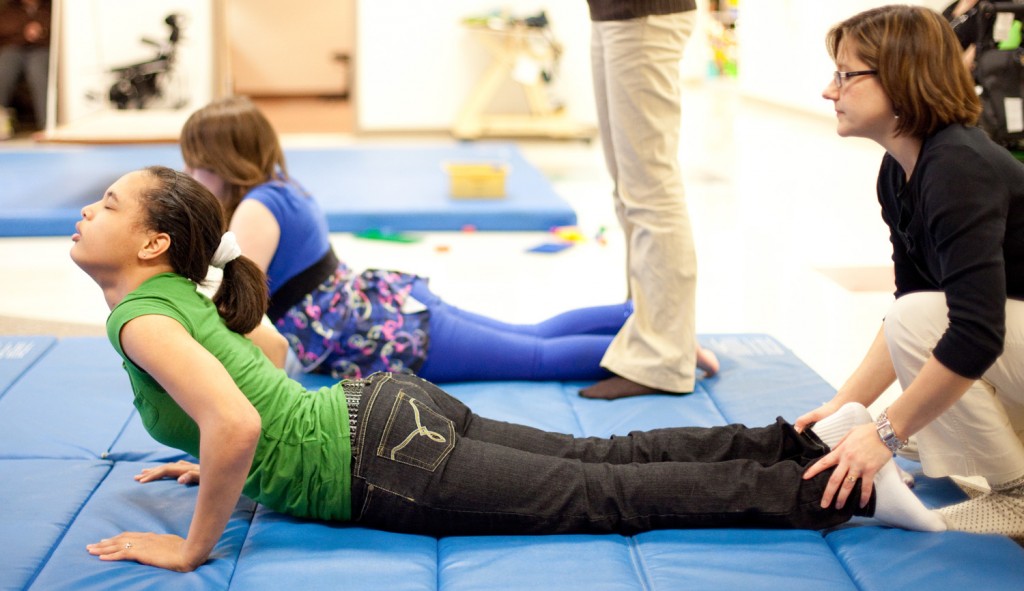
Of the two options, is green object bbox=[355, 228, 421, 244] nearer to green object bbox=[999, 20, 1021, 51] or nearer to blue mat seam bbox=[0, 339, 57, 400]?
blue mat seam bbox=[0, 339, 57, 400]

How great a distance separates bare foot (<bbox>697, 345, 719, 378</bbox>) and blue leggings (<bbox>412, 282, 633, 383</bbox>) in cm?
23

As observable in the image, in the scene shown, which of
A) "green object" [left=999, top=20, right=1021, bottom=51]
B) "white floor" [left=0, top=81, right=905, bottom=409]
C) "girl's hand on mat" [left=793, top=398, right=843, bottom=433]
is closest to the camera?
"girl's hand on mat" [left=793, top=398, right=843, bottom=433]

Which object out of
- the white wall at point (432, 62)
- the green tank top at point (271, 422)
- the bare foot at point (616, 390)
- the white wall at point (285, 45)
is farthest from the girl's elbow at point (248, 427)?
the white wall at point (285, 45)

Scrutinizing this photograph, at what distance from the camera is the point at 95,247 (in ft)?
5.39

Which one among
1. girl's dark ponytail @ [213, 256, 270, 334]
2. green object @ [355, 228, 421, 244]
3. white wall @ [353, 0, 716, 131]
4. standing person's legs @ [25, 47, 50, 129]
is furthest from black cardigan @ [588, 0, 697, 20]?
standing person's legs @ [25, 47, 50, 129]

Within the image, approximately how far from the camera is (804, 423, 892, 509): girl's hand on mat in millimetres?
1685

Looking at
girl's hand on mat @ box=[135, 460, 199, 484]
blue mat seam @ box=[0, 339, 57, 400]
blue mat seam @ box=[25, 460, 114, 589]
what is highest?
blue mat seam @ box=[0, 339, 57, 400]

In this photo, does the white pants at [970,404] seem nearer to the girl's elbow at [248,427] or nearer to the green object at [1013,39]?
the girl's elbow at [248,427]

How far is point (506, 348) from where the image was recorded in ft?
8.34

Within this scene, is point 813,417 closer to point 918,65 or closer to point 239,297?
point 918,65

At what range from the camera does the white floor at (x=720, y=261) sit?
11.1ft

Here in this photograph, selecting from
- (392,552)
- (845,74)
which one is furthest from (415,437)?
(845,74)

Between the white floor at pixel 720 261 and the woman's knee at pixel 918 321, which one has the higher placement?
the woman's knee at pixel 918 321

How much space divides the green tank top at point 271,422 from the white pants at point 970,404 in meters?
0.97
